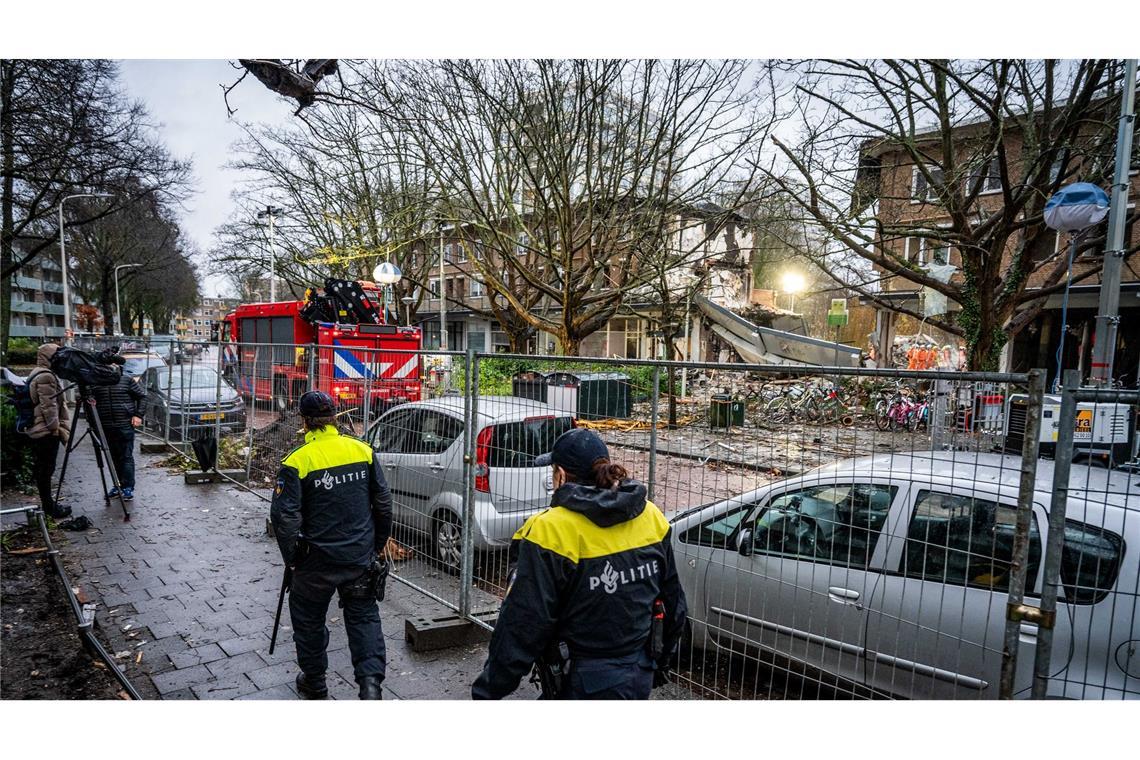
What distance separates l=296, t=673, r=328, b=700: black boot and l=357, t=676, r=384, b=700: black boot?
24 cm

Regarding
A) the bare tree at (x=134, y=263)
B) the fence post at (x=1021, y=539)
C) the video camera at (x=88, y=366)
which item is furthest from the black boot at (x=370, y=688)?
the bare tree at (x=134, y=263)

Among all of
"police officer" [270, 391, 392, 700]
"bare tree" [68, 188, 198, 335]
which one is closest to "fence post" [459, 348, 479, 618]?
"police officer" [270, 391, 392, 700]

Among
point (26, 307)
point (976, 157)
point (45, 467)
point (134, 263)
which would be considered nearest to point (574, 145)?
point (976, 157)

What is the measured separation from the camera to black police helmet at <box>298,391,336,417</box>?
3516 millimetres

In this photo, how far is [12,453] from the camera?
7.61 metres

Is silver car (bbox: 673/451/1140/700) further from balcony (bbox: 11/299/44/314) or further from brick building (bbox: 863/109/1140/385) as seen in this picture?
balcony (bbox: 11/299/44/314)

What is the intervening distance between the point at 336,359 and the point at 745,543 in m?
4.55

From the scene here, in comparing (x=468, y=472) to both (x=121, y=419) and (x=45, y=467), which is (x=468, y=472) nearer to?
(x=45, y=467)

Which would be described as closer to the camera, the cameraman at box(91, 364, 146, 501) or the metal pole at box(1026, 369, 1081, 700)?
the metal pole at box(1026, 369, 1081, 700)

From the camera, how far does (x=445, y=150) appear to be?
49.5 ft

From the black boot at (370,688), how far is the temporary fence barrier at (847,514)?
3.09ft

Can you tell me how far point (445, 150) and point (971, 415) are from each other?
14.3m

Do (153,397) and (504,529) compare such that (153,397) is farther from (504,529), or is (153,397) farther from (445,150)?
(504,529)

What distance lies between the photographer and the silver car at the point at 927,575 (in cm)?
265
